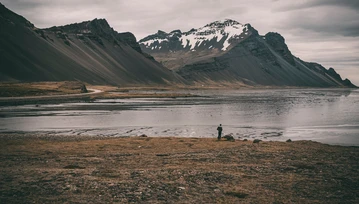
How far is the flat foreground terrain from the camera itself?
18.1m

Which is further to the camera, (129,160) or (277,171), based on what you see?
(129,160)

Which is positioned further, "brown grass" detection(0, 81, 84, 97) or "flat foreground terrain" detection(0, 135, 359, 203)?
"brown grass" detection(0, 81, 84, 97)

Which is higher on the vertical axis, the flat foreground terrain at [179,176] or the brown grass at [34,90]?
the brown grass at [34,90]

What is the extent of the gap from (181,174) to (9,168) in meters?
12.7

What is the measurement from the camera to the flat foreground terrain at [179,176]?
59.4 ft

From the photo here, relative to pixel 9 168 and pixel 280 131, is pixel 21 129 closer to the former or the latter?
pixel 9 168

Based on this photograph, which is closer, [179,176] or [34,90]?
[179,176]

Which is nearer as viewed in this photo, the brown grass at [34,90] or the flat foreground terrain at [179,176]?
the flat foreground terrain at [179,176]

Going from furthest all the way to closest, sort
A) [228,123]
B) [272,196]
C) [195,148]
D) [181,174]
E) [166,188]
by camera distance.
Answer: [228,123], [195,148], [181,174], [166,188], [272,196]

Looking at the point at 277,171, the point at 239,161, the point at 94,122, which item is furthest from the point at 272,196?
the point at 94,122

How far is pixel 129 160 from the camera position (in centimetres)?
2845

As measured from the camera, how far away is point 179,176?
22125 mm

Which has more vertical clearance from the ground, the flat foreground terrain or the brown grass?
the brown grass

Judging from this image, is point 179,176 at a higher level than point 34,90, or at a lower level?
lower
